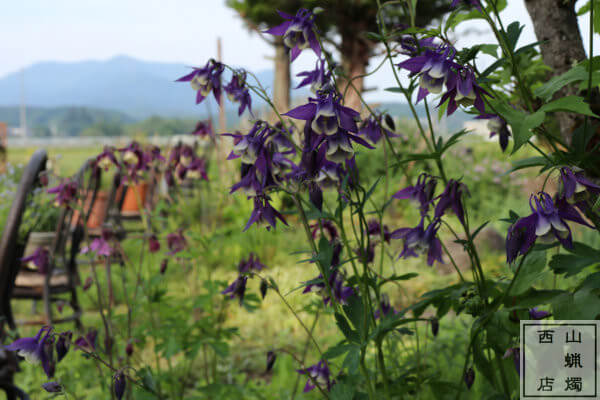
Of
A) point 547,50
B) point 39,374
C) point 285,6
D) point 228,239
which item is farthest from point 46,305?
point 285,6

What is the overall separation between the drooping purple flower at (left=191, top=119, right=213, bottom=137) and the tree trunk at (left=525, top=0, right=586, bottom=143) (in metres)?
1.48

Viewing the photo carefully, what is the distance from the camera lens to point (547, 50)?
148cm

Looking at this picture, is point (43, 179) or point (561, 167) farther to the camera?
point (43, 179)

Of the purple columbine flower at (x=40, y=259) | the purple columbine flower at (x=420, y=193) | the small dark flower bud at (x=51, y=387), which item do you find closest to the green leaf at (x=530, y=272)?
the purple columbine flower at (x=420, y=193)

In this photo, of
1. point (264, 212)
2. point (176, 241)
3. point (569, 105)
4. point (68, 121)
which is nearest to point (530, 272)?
point (569, 105)

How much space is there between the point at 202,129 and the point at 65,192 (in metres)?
0.71

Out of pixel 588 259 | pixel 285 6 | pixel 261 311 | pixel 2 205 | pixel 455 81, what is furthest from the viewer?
pixel 285 6

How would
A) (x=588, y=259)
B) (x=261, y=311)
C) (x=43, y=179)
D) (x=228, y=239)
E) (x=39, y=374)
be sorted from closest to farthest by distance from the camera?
(x=588, y=259)
(x=43, y=179)
(x=39, y=374)
(x=228, y=239)
(x=261, y=311)

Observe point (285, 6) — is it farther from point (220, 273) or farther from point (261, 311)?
point (261, 311)

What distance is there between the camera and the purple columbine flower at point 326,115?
2.61ft

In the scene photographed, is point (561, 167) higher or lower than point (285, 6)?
lower

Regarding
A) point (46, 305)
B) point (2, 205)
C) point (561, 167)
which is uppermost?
point (561, 167)

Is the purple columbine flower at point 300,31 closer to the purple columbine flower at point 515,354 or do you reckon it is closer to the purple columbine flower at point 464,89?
the purple columbine flower at point 464,89

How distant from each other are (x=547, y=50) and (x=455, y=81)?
0.89 metres
